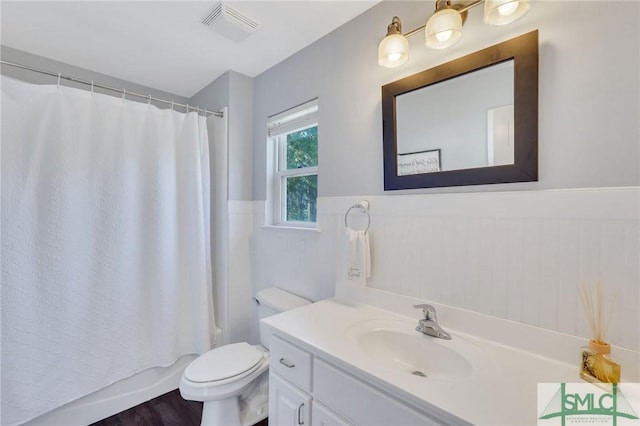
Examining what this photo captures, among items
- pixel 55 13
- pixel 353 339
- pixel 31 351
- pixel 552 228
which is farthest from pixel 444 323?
pixel 55 13

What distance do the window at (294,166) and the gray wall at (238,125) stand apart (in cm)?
21

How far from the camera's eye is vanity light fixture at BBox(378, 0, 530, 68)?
0.93 metres

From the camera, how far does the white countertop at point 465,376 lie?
68cm

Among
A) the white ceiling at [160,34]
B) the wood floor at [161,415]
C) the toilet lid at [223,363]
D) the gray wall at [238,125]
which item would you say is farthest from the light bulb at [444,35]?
the wood floor at [161,415]

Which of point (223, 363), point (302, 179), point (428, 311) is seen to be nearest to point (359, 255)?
point (428, 311)

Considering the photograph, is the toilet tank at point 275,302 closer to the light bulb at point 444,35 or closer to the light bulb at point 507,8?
the light bulb at point 444,35

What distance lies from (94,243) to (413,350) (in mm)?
1789

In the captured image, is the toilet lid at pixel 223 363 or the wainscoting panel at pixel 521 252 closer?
the wainscoting panel at pixel 521 252

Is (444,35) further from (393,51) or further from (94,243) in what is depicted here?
(94,243)

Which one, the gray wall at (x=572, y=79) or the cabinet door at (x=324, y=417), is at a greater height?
the gray wall at (x=572, y=79)

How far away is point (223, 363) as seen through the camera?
150 centimetres

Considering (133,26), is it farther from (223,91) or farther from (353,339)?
(353,339)

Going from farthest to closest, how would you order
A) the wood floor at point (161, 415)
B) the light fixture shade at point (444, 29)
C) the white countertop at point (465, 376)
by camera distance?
the wood floor at point (161, 415), the light fixture shade at point (444, 29), the white countertop at point (465, 376)

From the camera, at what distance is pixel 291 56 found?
6.11 feet
